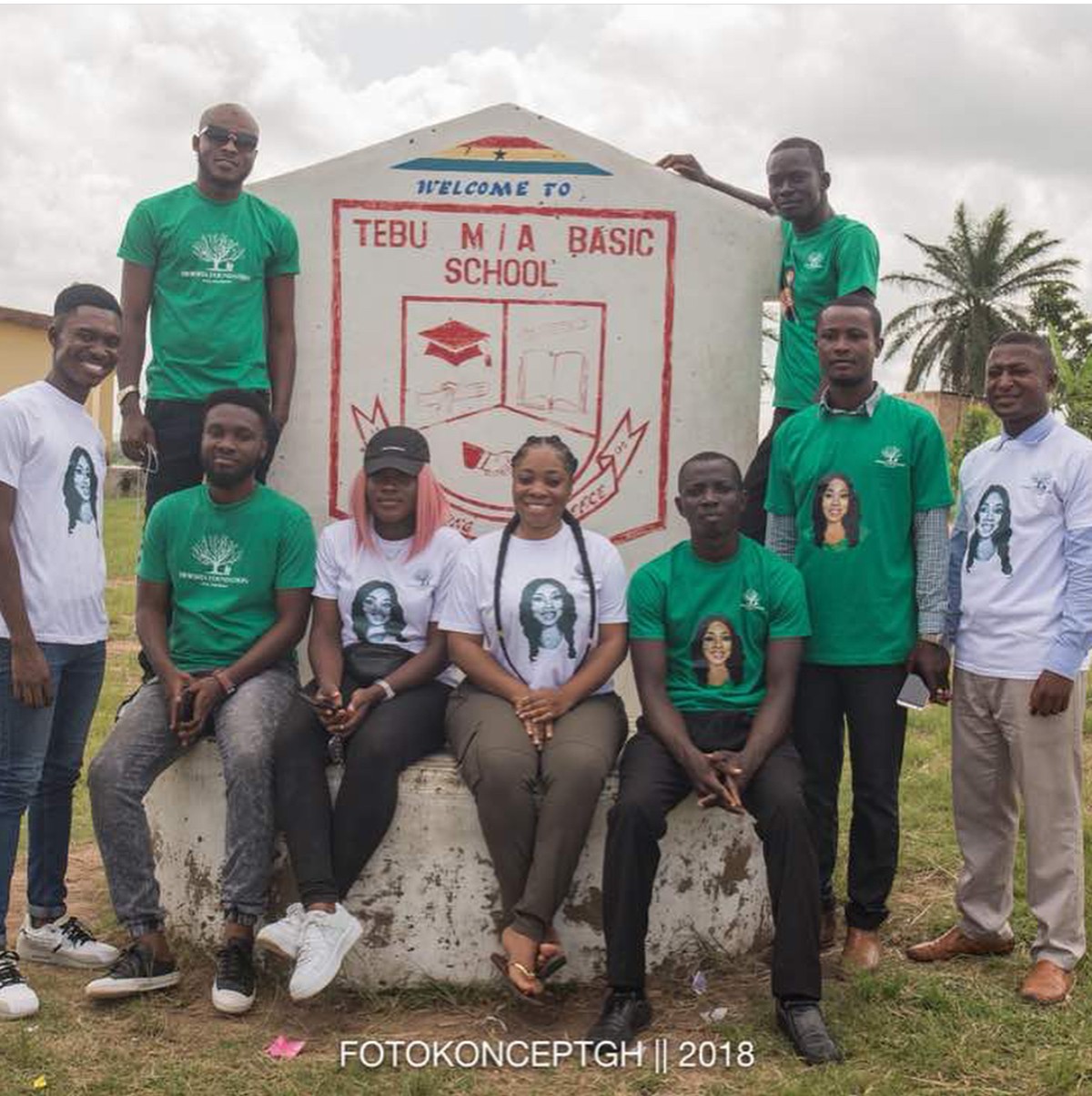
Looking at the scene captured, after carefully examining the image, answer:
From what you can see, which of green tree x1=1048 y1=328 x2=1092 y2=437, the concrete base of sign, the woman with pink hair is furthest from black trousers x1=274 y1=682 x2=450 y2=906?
green tree x1=1048 y1=328 x2=1092 y2=437

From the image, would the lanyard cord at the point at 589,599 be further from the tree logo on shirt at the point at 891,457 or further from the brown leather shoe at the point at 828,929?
the brown leather shoe at the point at 828,929

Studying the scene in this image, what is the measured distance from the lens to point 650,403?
5180 mm

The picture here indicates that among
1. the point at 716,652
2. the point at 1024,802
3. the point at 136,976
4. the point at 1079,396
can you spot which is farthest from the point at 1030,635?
the point at 1079,396

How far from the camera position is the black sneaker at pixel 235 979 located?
3.75m

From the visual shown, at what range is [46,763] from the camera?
417 cm

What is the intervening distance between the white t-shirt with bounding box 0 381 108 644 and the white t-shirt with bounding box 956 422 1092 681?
8.65 ft

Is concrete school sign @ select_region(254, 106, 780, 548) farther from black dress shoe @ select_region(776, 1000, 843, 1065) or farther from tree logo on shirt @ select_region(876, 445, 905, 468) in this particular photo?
black dress shoe @ select_region(776, 1000, 843, 1065)

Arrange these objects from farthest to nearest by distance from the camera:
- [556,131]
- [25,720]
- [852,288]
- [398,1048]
Answer: 1. [556,131]
2. [852,288]
3. [25,720]
4. [398,1048]

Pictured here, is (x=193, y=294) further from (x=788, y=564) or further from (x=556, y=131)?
(x=788, y=564)

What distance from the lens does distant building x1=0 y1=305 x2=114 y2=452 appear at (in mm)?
23672

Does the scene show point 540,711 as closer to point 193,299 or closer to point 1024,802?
point 1024,802

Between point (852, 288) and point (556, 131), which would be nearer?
point (852, 288)

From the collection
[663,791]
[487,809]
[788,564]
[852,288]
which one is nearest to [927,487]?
[788,564]

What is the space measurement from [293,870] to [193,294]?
1.97 metres
